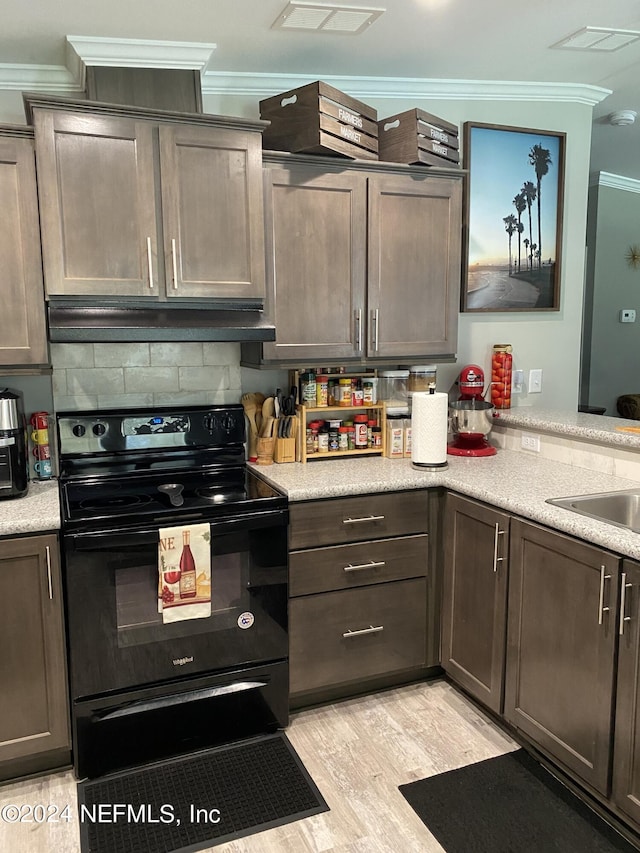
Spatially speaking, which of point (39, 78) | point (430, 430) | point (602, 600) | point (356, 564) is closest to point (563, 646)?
point (602, 600)

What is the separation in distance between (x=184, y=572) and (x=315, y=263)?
130 cm

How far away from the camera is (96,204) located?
2318 millimetres

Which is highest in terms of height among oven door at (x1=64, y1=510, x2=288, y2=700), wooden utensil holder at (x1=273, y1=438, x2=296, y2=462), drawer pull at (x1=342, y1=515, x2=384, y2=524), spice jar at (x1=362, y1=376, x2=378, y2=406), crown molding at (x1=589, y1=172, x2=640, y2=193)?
crown molding at (x1=589, y1=172, x2=640, y2=193)

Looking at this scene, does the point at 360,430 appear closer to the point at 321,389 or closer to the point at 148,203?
the point at 321,389

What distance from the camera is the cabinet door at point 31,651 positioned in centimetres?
211

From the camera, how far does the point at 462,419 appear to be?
9.95 ft

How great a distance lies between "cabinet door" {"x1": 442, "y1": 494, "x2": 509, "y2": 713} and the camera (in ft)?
7.73

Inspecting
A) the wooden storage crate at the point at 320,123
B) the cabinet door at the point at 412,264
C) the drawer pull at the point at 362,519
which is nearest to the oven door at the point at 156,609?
the drawer pull at the point at 362,519

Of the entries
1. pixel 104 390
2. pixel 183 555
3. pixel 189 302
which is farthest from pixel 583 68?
pixel 183 555

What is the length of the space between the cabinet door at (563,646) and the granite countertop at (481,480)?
7cm

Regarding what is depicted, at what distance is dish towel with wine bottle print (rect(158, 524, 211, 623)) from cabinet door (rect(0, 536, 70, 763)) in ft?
1.07

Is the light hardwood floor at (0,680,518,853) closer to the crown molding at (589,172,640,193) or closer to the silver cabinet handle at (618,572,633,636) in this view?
the silver cabinet handle at (618,572,633,636)

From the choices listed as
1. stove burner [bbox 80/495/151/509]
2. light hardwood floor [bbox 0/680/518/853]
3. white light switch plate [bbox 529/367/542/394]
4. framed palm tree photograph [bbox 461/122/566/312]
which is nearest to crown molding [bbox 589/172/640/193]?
framed palm tree photograph [bbox 461/122/566/312]

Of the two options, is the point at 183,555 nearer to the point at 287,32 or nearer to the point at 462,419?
the point at 462,419
